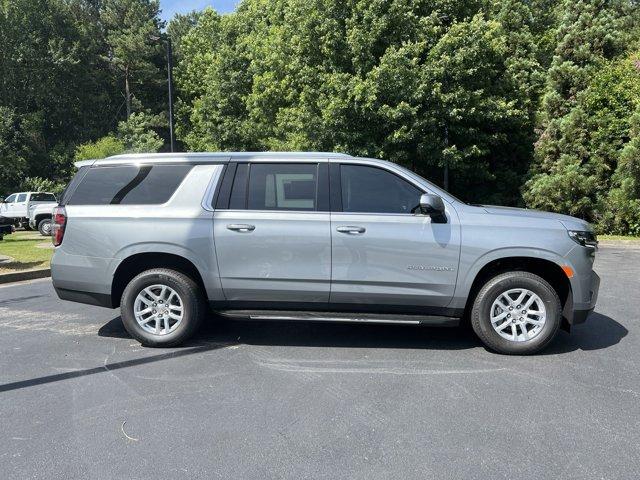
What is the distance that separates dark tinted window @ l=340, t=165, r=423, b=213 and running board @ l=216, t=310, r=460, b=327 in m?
1.00

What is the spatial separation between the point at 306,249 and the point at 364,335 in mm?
1333

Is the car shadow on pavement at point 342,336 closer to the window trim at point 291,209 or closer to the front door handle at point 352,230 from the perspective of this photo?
the front door handle at point 352,230

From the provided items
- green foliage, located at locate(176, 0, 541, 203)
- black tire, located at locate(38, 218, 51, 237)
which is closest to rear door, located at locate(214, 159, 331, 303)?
green foliage, located at locate(176, 0, 541, 203)

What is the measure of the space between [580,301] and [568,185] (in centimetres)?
1507

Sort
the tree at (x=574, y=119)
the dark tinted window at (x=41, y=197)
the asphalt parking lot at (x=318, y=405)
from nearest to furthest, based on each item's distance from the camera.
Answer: the asphalt parking lot at (x=318, y=405)
the tree at (x=574, y=119)
the dark tinted window at (x=41, y=197)

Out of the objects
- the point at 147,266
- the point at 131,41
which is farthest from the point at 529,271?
the point at 131,41

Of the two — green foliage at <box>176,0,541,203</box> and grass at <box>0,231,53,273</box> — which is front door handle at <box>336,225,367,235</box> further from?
green foliage at <box>176,0,541,203</box>

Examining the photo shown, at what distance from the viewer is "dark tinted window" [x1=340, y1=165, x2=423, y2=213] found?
5.20 meters

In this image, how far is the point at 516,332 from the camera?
5109mm

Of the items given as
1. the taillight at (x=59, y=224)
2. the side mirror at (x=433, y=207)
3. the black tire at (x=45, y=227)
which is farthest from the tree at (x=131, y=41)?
the side mirror at (x=433, y=207)

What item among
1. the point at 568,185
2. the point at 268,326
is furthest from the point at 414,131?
the point at 268,326

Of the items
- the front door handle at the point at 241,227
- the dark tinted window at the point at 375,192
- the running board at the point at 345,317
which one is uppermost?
the dark tinted window at the point at 375,192

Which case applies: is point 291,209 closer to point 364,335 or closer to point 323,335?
point 323,335

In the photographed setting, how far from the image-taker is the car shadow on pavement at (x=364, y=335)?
217 inches
